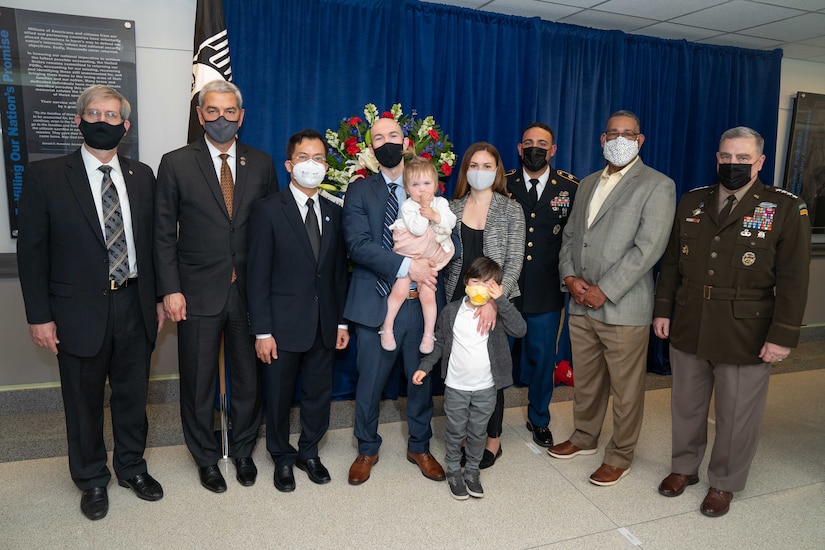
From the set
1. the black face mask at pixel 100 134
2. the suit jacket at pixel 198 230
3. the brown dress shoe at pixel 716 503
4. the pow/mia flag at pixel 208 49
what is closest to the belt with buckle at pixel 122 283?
the suit jacket at pixel 198 230

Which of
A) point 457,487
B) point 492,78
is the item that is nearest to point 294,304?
point 457,487

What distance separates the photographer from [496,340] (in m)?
2.88

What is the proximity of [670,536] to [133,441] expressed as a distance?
249cm

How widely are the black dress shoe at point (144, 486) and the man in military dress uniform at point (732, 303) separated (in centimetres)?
246

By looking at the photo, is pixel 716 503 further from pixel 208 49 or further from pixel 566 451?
pixel 208 49

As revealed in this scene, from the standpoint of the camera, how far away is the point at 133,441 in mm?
2803

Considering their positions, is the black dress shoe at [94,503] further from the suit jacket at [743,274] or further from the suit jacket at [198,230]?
the suit jacket at [743,274]

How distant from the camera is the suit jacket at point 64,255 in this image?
2428 millimetres

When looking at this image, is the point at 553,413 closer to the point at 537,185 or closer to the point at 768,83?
Result: the point at 537,185

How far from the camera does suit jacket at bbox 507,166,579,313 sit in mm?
3336

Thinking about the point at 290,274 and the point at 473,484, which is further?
the point at 473,484

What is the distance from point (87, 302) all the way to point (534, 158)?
233 centimetres

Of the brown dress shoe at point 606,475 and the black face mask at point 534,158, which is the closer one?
the brown dress shoe at point 606,475

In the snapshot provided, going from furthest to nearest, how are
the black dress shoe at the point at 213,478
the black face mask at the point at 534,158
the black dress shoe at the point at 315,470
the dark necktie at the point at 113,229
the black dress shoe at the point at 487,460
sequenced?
the black face mask at the point at 534,158 → the black dress shoe at the point at 487,460 → the black dress shoe at the point at 315,470 → the black dress shoe at the point at 213,478 → the dark necktie at the point at 113,229
